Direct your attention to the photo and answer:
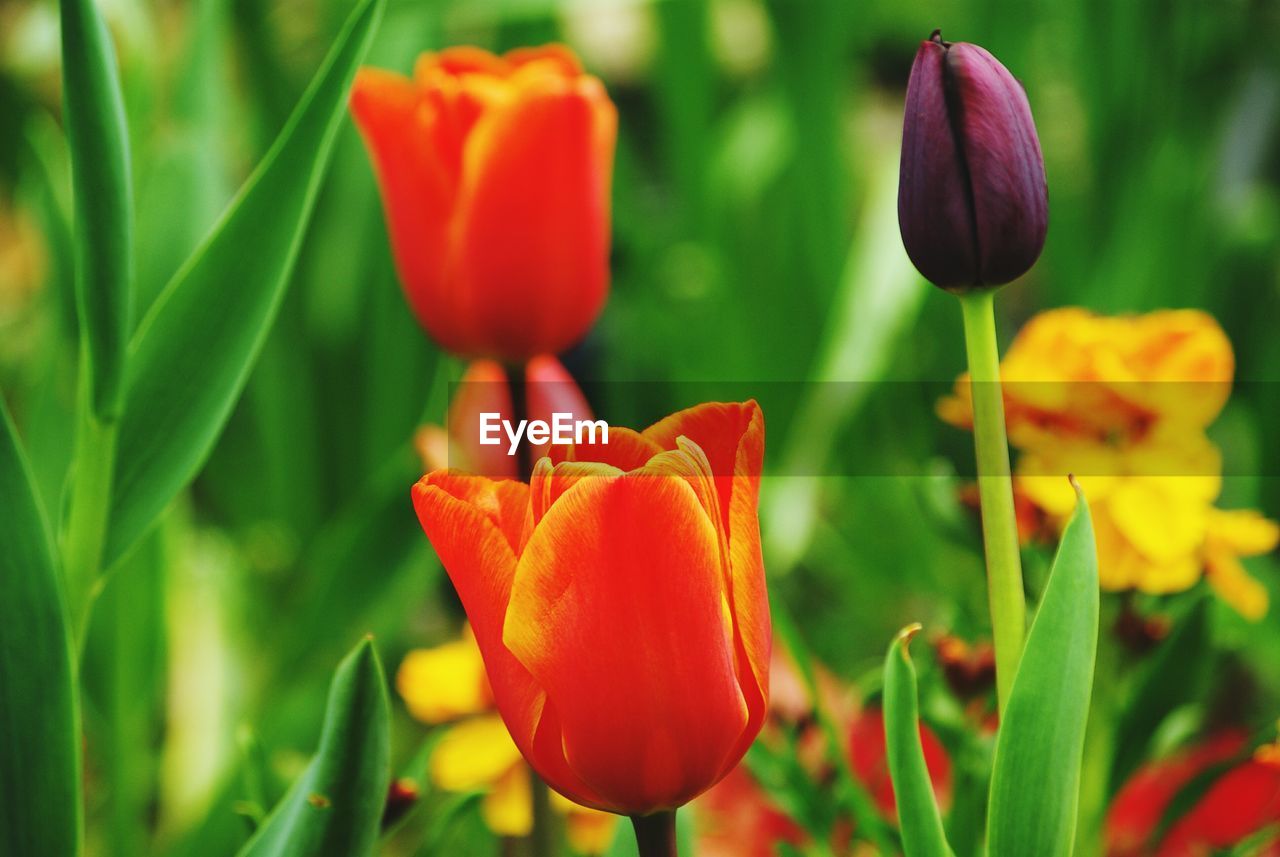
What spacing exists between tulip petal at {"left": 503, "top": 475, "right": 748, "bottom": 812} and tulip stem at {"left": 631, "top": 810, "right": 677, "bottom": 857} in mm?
19

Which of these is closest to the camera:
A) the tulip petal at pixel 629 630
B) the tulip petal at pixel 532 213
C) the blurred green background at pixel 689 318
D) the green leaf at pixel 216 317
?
the tulip petal at pixel 629 630

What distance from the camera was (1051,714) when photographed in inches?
12.9

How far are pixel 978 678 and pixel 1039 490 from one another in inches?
2.6

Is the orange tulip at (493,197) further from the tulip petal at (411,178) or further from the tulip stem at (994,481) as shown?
the tulip stem at (994,481)

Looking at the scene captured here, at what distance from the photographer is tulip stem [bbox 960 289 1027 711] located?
346mm

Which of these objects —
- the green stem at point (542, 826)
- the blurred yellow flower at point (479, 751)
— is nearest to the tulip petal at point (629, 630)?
the green stem at point (542, 826)

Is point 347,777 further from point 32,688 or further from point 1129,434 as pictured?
point 1129,434

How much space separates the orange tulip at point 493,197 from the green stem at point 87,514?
16cm

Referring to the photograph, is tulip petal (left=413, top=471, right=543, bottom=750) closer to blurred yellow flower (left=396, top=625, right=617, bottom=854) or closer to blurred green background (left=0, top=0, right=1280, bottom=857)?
blurred yellow flower (left=396, top=625, right=617, bottom=854)

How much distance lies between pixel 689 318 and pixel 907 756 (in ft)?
3.04

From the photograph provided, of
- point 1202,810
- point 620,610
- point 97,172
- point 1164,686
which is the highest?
point 97,172

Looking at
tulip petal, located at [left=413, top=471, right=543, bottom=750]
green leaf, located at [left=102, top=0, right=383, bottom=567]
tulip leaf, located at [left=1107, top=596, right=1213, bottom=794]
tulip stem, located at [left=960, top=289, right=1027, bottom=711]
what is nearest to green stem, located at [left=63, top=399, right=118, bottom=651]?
green leaf, located at [left=102, top=0, right=383, bottom=567]

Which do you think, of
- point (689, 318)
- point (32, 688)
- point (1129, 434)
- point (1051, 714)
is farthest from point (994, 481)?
point (689, 318)

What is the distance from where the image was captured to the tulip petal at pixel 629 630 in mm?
298
